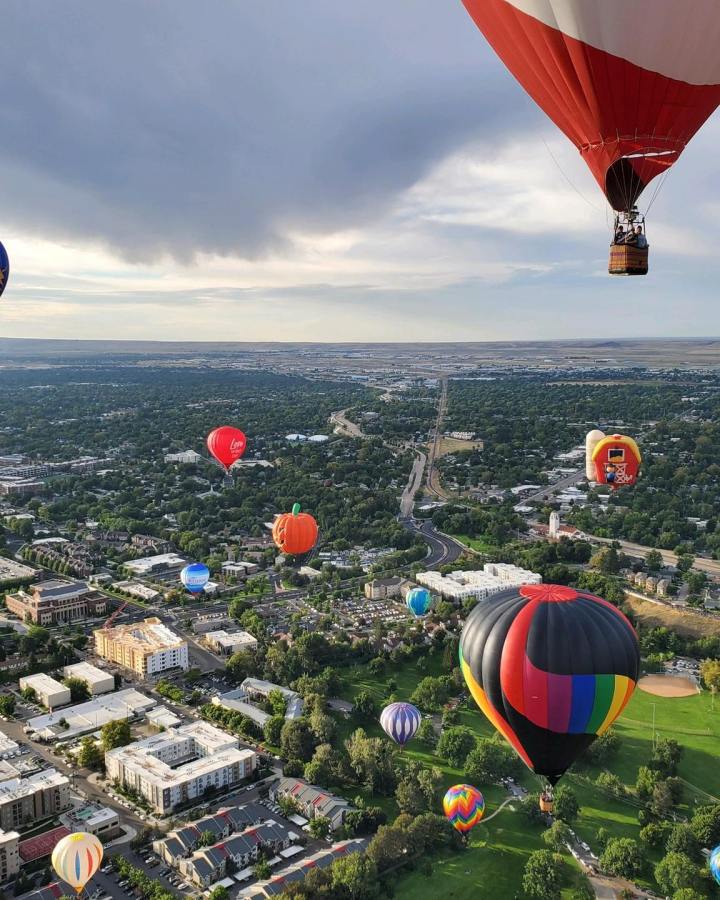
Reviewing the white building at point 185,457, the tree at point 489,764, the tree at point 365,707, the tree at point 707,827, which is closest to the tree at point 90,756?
the tree at point 365,707

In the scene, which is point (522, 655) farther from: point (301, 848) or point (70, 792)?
point (70, 792)

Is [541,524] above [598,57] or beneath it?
beneath

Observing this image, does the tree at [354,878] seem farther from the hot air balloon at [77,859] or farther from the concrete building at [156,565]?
the concrete building at [156,565]

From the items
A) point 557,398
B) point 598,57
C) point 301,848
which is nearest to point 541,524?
point 301,848

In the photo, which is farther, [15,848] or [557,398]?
[557,398]

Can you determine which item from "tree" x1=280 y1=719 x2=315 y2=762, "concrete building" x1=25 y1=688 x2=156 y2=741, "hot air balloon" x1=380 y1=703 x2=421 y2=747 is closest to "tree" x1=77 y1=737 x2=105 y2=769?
"concrete building" x1=25 y1=688 x2=156 y2=741

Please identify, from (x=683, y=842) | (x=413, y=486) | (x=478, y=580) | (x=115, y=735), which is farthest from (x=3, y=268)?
(x=413, y=486)
